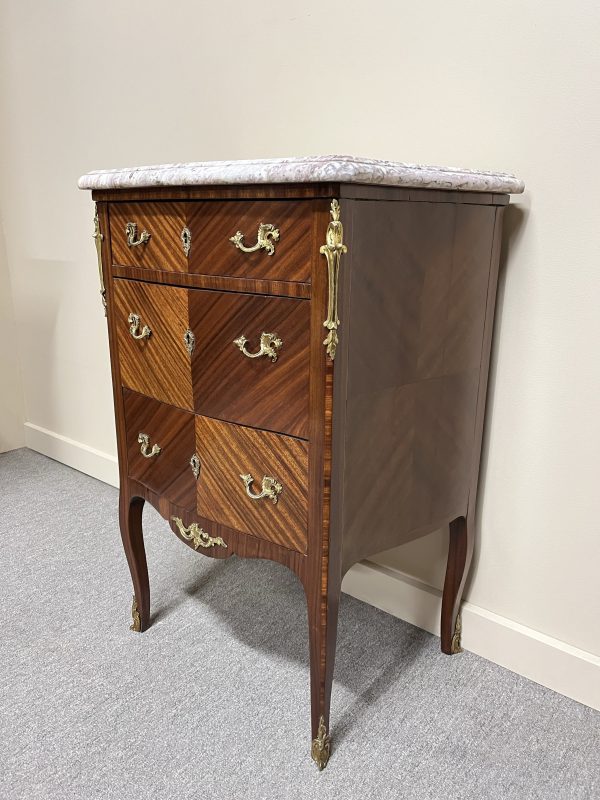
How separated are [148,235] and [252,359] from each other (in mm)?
350

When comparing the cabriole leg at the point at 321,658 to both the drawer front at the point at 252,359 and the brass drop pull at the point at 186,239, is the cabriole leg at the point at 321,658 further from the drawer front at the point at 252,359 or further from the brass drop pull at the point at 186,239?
the brass drop pull at the point at 186,239

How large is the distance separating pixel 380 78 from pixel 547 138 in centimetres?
42

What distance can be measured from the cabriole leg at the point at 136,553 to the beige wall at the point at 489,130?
631 millimetres

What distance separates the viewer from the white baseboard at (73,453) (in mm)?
2549

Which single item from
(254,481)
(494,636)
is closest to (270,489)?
(254,481)

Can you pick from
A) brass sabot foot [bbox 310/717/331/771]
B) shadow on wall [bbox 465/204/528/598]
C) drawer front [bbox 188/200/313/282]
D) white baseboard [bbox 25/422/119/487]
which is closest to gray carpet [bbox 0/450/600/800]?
brass sabot foot [bbox 310/717/331/771]

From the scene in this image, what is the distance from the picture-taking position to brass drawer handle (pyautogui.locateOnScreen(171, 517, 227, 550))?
1.32 metres

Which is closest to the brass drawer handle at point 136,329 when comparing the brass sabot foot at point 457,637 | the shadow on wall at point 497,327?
the shadow on wall at point 497,327

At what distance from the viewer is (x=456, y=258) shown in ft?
4.02

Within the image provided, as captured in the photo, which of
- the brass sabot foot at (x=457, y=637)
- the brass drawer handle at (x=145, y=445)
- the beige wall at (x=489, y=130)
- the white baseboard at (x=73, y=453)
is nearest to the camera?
the beige wall at (x=489, y=130)

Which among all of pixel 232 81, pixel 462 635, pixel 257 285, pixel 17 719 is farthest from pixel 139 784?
pixel 232 81

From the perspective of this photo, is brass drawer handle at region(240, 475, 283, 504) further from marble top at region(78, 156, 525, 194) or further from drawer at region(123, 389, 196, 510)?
marble top at region(78, 156, 525, 194)

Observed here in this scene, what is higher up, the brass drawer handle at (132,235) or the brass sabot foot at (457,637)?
the brass drawer handle at (132,235)

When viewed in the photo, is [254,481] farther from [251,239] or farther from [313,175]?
[313,175]
